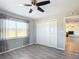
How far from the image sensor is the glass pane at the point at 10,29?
4801mm

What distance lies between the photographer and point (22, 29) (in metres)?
6.14

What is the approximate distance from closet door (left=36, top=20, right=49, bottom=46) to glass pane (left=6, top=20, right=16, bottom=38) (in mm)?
2458

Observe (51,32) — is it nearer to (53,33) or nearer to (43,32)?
(53,33)

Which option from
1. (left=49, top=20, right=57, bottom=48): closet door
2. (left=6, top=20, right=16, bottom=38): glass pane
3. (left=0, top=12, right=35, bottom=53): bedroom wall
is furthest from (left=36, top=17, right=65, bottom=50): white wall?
(left=6, top=20, right=16, bottom=38): glass pane

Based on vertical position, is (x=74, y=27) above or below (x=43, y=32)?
above

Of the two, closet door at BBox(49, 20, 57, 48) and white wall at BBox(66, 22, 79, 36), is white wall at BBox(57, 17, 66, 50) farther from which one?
white wall at BBox(66, 22, 79, 36)

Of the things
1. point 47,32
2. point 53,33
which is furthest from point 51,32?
point 47,32

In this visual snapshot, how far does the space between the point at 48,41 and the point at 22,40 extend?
2.12 meters

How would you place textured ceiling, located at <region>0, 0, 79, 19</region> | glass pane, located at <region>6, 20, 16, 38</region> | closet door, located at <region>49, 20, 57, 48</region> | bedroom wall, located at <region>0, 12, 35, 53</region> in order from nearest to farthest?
textured ceiling, located at <region>0, 0, 79, 19</region>
bedroom wall, located at <region>0, 12, 35, 53</region>
glass pane, located at <region>6, 20, 16, 38</region>
closet door, located at <region>49, 20, 57, 48</region>

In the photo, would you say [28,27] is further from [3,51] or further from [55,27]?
[3,51]

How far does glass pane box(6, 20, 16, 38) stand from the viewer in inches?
189

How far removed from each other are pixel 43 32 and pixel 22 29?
184 cm

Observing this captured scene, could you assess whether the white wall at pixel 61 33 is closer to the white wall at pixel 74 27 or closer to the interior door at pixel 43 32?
the interior door at pixel 43 32

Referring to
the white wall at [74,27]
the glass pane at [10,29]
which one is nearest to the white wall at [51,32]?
the glass pane at [10,29]
